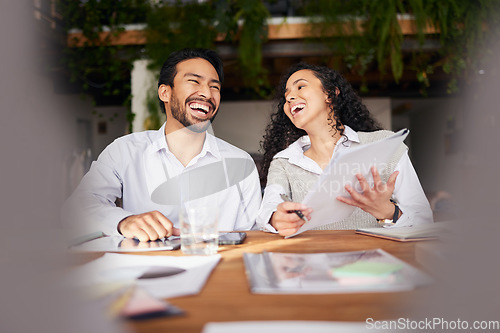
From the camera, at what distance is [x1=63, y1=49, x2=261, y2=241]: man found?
1.77 metres

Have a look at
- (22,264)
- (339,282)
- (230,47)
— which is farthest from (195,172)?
(230,47)

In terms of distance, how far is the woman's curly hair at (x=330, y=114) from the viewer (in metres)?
1.91

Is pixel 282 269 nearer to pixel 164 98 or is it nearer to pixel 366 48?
pixel 164 98

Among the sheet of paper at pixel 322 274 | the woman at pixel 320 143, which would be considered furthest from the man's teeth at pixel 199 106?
the sheet of paper at pixel 322 274

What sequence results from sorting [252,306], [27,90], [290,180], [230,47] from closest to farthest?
[252,306], [290,180], [230,47], [27,90]

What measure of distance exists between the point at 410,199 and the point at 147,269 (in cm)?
115

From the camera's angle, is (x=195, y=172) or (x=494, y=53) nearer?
(x=195, y=172)

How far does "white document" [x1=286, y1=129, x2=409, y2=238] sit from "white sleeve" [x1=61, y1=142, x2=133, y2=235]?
0.59 metres

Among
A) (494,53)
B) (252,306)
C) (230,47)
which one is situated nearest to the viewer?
(252,306)

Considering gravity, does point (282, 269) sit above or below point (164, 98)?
below

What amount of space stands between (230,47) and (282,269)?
336cm

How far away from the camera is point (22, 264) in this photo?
2.39 feet

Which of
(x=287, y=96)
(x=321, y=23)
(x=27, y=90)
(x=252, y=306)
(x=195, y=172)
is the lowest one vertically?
(x=252, y=306)

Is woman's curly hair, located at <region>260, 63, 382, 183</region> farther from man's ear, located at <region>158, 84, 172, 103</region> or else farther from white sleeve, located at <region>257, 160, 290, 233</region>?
man's ear, located at <region>158, 84, 172, 103</region>
